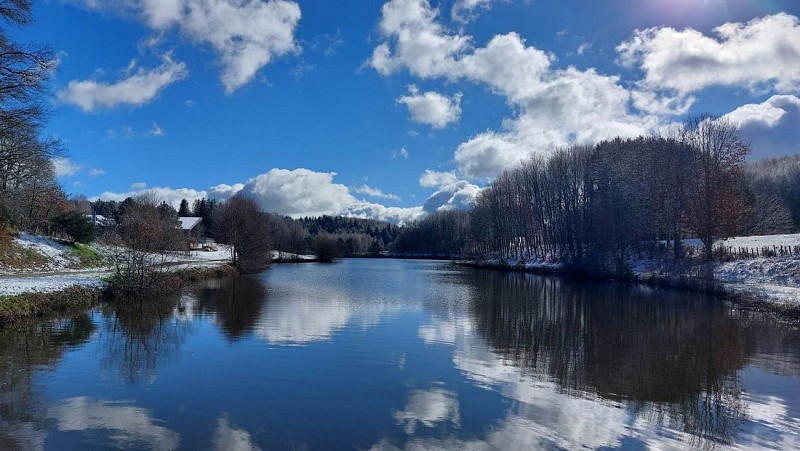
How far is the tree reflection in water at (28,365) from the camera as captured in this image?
280 inches

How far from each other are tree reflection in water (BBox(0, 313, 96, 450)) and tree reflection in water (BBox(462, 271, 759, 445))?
31.3ft

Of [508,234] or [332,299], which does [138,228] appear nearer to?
[332,299]

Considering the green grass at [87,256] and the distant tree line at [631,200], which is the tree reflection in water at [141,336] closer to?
the green grass at [87,256]

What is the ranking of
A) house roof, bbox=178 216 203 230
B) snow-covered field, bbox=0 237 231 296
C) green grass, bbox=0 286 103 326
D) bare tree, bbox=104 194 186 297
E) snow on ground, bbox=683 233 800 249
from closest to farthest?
1. green grass, bbox=0 286 103 326
2. snow-covered field, bbox=0 237 231 296
3. bare tree, bbox=104 194 186 297
4. snow on ground, bbox=683 233 800 249
5. house roof, bbox=178 216 203 230

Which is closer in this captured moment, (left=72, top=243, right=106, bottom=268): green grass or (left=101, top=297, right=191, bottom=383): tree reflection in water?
(left=101, top=297, right=191, bottom=383): tree reflection in water

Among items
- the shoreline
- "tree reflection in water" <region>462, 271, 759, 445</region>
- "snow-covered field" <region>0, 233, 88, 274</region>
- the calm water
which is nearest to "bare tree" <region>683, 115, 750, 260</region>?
the shoreline

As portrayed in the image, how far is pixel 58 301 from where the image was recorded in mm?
19594

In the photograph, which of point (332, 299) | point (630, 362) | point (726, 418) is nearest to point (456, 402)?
point (726, 418)

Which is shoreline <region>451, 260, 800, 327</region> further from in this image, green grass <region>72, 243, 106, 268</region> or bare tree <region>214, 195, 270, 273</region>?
green grass <region>72, 243, 106, 268</region>

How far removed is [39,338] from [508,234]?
66606 mm

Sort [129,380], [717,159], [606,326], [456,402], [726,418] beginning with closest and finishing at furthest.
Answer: [726,418] → [456,402] → [129,380] → [606,326] → [717,159]

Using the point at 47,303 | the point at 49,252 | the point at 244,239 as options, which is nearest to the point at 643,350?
the point at 47,303

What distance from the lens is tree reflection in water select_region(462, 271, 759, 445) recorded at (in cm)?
911

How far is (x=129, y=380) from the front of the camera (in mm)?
10094
